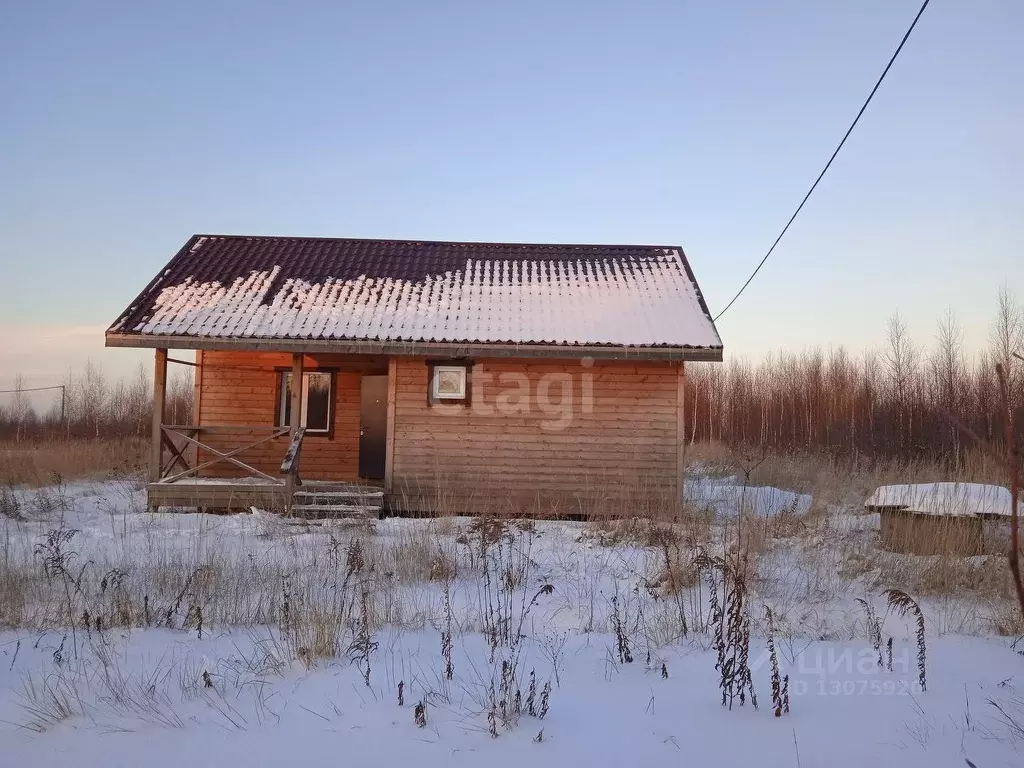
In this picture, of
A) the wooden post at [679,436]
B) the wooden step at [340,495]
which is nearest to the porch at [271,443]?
the wooden step at [340,495]

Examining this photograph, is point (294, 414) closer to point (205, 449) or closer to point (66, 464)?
point (205, 449)

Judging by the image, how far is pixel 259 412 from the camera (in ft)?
42.4

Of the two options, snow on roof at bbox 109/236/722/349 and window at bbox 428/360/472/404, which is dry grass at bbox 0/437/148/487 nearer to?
snow on roof at bbox 109/236/722/349

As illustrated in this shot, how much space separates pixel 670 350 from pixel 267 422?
23.6ft

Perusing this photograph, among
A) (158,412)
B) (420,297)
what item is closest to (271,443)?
(158,412)

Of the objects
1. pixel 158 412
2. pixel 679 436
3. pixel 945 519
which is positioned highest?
pixel 158 412

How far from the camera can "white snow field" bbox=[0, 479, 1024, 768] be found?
361 centimetres

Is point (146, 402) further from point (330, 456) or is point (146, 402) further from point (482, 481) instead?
point (482, 481)

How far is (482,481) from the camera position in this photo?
1173 centimetres

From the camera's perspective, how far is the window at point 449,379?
1191cm

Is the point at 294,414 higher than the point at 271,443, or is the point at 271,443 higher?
the point at 294,414

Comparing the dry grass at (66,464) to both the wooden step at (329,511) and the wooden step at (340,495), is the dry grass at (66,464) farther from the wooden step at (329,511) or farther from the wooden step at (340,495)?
the wooden step at (329,511)

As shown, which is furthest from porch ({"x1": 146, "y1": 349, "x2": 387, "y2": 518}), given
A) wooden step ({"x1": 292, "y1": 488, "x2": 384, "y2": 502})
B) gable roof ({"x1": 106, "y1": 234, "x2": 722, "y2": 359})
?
gable roof ({"x1": 106, "y1": 234, "x2": 722, "y2": 359})
